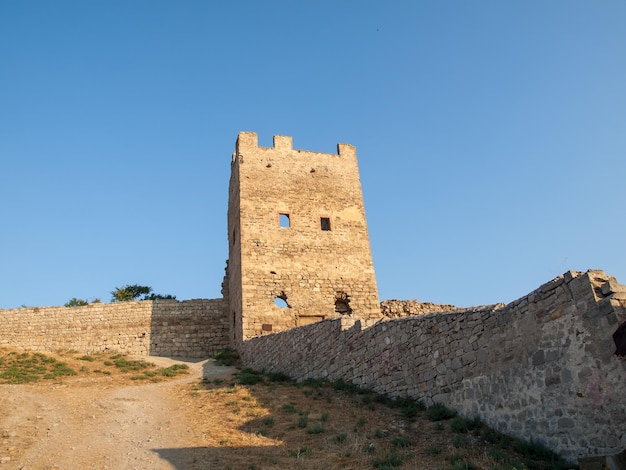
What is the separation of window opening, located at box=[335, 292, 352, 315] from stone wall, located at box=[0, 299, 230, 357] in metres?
4.73

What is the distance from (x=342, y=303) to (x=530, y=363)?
459 inches

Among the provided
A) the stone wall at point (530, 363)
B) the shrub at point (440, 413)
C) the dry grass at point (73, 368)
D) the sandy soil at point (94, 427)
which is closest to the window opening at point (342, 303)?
the dry grass at point (73, 368)

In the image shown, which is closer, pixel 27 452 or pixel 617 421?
pixel 617 421

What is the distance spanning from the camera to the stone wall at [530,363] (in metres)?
6.34

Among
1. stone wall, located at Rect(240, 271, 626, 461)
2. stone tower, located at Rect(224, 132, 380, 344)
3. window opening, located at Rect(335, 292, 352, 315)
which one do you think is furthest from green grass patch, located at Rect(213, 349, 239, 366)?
stone wall, located at Rect(240, 271, 626, 461)

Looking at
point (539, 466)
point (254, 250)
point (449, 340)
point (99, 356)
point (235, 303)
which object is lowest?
point (539, 466)

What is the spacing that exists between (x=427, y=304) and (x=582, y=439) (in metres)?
13.0

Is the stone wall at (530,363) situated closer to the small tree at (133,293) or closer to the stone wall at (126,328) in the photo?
the stone wall at (126,328)

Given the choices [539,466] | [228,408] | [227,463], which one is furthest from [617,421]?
[228,408]

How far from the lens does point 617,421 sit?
A: 240 inches

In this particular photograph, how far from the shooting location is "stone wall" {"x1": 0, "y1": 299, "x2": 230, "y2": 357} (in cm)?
2009

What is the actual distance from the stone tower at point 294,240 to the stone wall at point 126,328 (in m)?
1.47

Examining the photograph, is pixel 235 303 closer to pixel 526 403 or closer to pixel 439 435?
pixel 439 435

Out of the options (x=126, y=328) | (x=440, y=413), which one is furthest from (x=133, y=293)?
(x=440, y=413)
